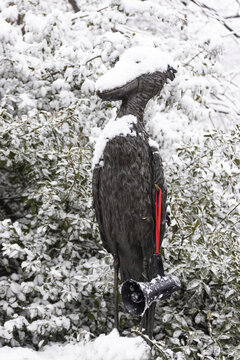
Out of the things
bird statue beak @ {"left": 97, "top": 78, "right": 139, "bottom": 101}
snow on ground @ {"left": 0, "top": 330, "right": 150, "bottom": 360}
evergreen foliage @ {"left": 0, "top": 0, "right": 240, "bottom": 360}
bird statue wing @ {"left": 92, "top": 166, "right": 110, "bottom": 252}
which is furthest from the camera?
evergreen foliage @ {"left": 0, "top": 0, "right": 240, "bottom": 360}

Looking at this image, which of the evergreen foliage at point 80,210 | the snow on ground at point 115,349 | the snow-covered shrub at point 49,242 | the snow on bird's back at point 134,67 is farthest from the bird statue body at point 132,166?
the snow-covered shrub at point 49,242

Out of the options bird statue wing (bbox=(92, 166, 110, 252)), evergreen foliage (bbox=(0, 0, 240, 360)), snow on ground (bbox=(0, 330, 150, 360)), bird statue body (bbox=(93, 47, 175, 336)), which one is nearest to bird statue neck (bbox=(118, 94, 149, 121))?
bird statue body (bbox=(93, 47, 175, 336))

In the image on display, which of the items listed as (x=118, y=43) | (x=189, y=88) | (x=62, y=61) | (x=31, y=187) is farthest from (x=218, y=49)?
(x=31, y=187)

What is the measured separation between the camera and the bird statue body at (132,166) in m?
1.65

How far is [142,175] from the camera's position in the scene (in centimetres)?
167

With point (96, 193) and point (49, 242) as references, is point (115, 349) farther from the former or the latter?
point (49, 242)

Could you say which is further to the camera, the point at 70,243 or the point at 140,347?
the point at 70,243

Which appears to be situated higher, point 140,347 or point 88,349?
point 140,347

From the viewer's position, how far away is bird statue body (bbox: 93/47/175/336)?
1.65 metres

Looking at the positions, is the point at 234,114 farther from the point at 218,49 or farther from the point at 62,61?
the point at 62,61

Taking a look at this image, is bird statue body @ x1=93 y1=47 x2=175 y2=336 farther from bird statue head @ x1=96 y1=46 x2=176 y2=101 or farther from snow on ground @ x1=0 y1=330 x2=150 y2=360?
snow on ground @ x1=0 y1=330 x2=150 y2=360

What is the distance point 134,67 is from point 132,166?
423mm

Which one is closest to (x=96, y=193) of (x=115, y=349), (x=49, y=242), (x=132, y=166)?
(x=132, y=166)

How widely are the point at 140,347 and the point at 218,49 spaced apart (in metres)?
3.27
